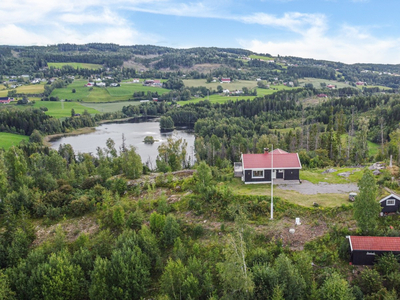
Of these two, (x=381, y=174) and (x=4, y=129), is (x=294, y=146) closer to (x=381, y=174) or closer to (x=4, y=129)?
(x=381, y=174)

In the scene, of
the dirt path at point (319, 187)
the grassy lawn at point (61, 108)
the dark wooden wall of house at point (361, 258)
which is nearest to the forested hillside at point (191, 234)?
the dirt path at point (319, 187)

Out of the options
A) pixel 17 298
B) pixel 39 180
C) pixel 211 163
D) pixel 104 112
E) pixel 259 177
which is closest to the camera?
pixel 17 298

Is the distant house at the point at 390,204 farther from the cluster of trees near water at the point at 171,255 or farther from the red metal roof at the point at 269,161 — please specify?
the red metal roof at the point at 269,161

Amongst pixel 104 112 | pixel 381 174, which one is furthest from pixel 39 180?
pixel 104 112

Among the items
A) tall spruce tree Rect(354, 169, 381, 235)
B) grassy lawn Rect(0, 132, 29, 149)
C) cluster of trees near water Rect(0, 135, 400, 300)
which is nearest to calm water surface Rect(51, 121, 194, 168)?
grassy lawn Rect(0, 132, 29, 149)

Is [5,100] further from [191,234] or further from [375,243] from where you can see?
[375,243]

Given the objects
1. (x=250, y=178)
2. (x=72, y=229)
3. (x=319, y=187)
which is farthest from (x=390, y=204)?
(x=72, y=229)
